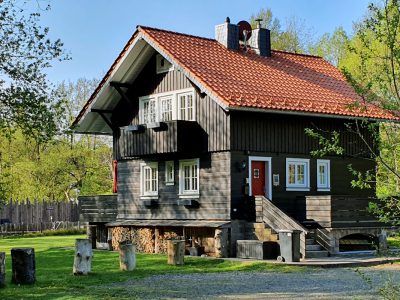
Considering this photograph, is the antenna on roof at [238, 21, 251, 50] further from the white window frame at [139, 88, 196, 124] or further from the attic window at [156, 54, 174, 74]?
the white window frame at [139, 88, 196, 124]

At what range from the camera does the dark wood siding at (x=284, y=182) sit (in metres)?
27.7

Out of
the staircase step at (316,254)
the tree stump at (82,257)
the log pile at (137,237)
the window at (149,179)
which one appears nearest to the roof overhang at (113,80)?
the window at (149,179)

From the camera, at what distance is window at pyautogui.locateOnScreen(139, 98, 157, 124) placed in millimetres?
31703

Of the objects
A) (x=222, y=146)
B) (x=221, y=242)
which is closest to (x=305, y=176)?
(x=222, y=146)

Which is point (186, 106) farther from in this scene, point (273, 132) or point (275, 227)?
point (275, 227)

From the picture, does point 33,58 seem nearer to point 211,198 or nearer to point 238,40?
point 211,198

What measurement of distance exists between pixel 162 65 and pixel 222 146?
17.4 ft

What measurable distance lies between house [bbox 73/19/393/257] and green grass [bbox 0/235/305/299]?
Answer: 6.96 feet

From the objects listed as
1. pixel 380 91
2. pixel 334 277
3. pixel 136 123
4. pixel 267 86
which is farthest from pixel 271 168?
pixel 380 91

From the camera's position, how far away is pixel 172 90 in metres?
30.5

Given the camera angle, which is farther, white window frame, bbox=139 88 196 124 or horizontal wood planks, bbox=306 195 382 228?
white window frame, bbox=139 88 196 124

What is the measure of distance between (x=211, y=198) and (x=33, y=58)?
10283 millimetres

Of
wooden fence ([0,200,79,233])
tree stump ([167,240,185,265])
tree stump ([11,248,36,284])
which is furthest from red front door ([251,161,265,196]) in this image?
wooden fence ([0,200,79,233])

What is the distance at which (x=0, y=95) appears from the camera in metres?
19.7
